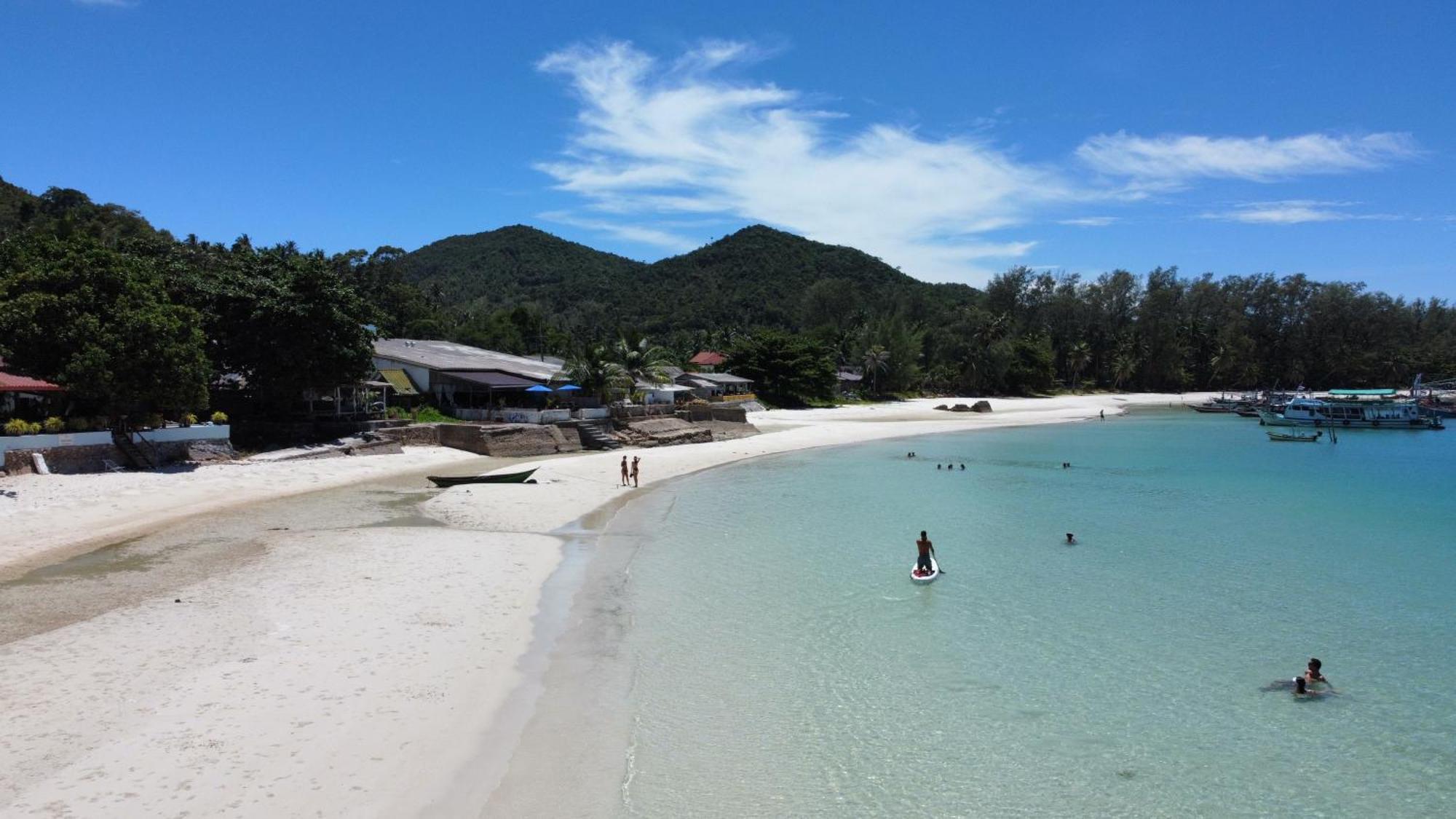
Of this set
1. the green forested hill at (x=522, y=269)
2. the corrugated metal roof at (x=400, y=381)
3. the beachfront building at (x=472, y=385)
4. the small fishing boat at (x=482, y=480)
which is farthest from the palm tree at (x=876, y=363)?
the green forested hill at (x=522, y=269)

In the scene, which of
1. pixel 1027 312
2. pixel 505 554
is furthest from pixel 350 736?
pixel 1027 312

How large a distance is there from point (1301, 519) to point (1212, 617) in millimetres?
12906

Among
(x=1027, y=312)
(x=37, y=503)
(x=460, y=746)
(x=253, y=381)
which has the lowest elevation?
(x=460, y=746)

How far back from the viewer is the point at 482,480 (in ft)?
81.8

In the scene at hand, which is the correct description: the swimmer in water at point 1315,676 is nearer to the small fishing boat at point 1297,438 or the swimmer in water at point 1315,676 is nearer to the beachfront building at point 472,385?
the beachfront building at point 472,385

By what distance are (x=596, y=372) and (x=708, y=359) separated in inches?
1414

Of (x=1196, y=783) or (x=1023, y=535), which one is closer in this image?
(x=1196, y=783)

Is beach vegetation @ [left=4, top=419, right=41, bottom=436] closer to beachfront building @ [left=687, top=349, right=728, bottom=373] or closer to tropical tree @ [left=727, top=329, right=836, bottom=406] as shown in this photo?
tropical tree @ [left=727, top=329, right=836, bottom=406]

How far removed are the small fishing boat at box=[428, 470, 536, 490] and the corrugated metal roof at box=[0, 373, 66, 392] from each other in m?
10.4

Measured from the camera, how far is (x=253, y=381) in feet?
98.1

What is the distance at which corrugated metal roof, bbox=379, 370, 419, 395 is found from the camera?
36.3 metres

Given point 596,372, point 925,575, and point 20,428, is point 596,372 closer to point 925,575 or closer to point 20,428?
point 20,428

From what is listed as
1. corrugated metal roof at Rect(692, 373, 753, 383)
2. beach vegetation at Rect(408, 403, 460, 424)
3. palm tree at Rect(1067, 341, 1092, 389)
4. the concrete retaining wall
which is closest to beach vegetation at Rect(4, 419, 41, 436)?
beach vegetation at Rect(408, 403, 460, 424)

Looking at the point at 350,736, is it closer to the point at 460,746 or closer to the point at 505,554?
the point at 460,746
